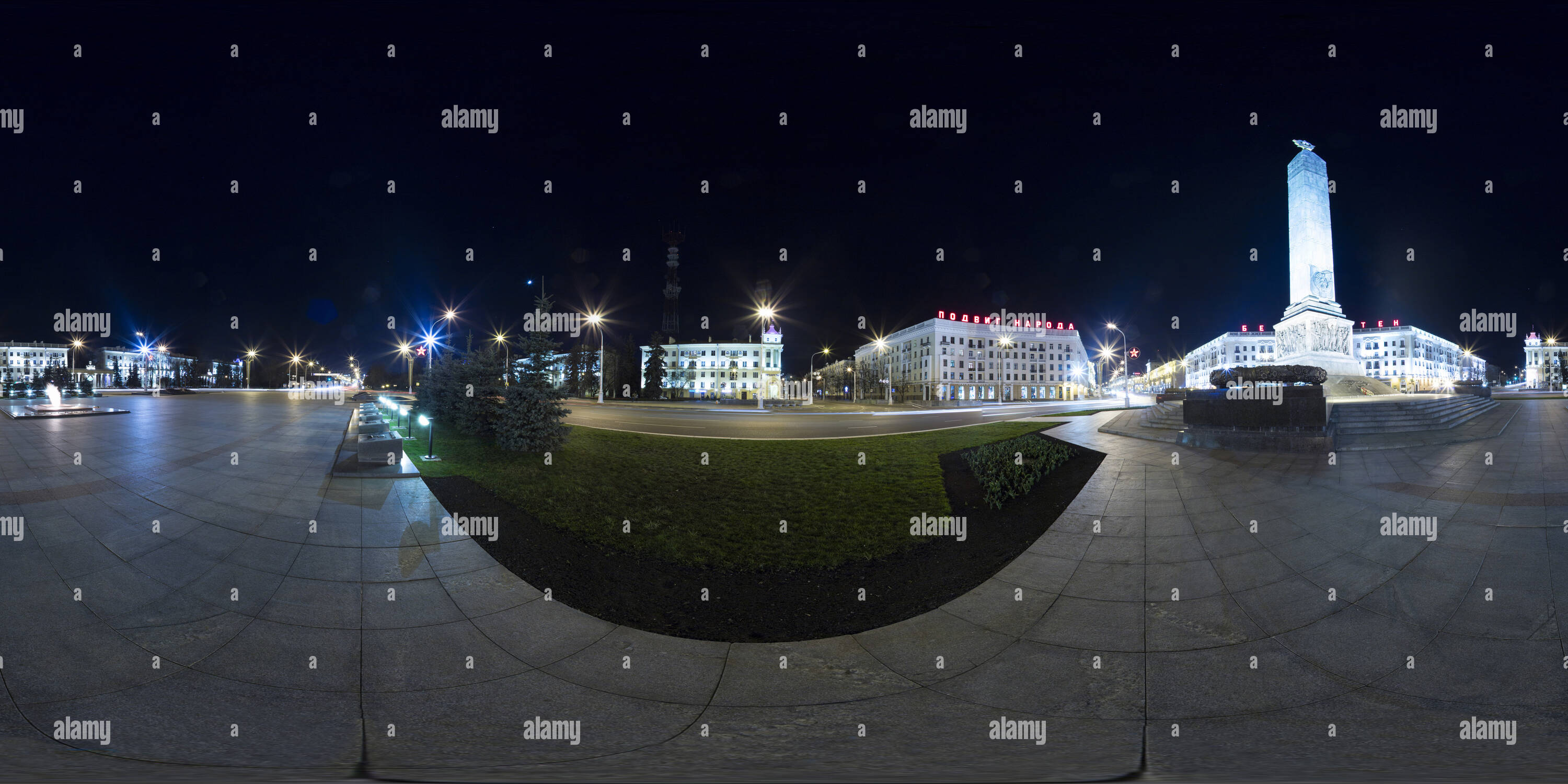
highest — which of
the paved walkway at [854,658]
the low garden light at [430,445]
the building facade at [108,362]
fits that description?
the building facade at [108,362]

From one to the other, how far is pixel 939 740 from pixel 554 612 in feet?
10.4

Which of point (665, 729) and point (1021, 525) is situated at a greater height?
point (1021, 525)

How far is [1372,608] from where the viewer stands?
4523 millimetres

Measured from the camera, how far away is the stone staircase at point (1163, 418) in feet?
35.1

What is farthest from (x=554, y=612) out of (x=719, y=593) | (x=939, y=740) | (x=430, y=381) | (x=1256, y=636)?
(x=430, y=381)

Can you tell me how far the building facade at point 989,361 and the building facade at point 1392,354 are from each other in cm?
1661

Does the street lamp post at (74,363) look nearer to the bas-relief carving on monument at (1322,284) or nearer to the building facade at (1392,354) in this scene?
the bas-relief carving on monument at (1322,284)

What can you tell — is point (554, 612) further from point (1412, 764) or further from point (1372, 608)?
point (1372, 608)

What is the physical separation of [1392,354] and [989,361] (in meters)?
52.8

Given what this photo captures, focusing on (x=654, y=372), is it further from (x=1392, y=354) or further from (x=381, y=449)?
(x=1392, y=354)

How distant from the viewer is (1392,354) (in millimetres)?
75312

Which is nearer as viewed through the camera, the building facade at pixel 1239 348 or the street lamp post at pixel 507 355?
the street lamp post at pixel 507 355

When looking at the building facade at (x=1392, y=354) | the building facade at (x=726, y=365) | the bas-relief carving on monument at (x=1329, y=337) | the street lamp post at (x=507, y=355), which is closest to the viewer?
the street lamp post at (x=507, y=355)

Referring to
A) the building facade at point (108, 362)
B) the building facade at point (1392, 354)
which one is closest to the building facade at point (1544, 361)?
the building facade at point (1392, 354)
